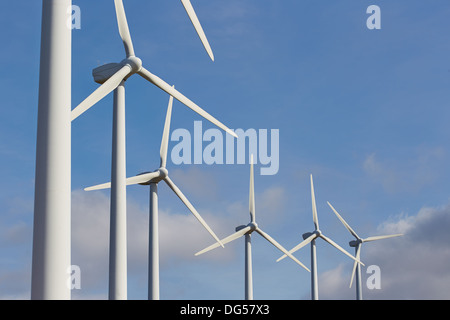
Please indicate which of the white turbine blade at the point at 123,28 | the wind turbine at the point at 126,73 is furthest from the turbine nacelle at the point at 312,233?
the white turbine blade at the point at 123,28

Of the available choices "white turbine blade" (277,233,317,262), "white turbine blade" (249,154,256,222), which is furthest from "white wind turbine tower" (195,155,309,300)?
"white turbine blade" (277,233,317,262)

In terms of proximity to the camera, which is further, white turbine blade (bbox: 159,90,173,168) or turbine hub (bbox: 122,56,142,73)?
white turbine blade (bbox: 159,90,173,168)

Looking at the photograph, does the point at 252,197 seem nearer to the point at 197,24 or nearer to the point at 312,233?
the point at 312,233

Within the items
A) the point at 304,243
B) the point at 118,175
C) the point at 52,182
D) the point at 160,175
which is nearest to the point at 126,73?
the point at 118,175

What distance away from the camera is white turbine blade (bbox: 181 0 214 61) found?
32.2m

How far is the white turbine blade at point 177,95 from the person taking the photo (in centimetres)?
3488

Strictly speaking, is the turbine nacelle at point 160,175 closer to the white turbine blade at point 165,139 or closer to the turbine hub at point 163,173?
the turbine hub at point 163,173

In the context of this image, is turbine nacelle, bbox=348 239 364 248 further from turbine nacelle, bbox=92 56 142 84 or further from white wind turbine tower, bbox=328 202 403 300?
turbine nacelle, bbox=92 56 142 84

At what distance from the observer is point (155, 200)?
46.9 metres

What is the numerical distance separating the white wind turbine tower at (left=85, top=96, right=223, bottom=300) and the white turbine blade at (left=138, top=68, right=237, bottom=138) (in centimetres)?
913

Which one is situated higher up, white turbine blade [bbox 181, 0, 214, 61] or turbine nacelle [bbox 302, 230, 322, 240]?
white turbine blade [bbox 181, 0, 214, 61]
